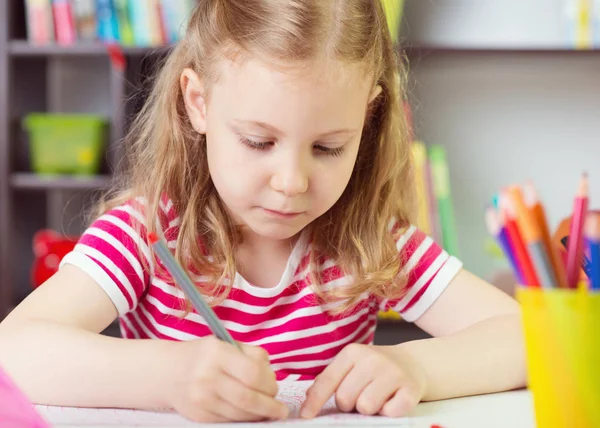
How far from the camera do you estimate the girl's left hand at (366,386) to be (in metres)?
0.62

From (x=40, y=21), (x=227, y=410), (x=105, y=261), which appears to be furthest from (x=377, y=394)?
(x=40, y=21)

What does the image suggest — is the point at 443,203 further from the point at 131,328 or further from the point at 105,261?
the point at 105,261

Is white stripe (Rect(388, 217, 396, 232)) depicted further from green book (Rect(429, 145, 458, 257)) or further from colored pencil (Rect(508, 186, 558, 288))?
green book (Rect(429, 145, 458, 257))

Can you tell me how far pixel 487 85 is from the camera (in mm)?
2436

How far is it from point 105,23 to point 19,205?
1.86 ft

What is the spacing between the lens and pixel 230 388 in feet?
1.91

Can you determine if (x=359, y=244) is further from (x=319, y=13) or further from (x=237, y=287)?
(x=319, y=13)

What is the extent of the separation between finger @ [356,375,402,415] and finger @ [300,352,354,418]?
22mm

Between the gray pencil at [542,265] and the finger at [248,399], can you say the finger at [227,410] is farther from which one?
the gray pencil at [542,265]

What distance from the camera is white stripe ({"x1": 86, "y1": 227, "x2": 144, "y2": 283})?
84 centimetres

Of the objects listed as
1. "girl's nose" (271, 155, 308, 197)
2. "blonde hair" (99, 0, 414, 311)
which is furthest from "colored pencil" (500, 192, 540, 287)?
"blonde hair" (99, 0, 414, 311)

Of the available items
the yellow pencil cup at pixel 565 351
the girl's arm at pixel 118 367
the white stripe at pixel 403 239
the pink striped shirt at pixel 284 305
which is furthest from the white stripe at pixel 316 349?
the yellow pencil cup at pixel 565 351

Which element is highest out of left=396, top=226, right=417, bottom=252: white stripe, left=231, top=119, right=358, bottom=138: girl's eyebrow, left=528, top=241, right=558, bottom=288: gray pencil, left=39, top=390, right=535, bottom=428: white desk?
left=231, top=119, right=358, bottom=138: girl's eyebrow

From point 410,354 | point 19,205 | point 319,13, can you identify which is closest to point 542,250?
point 410,354
